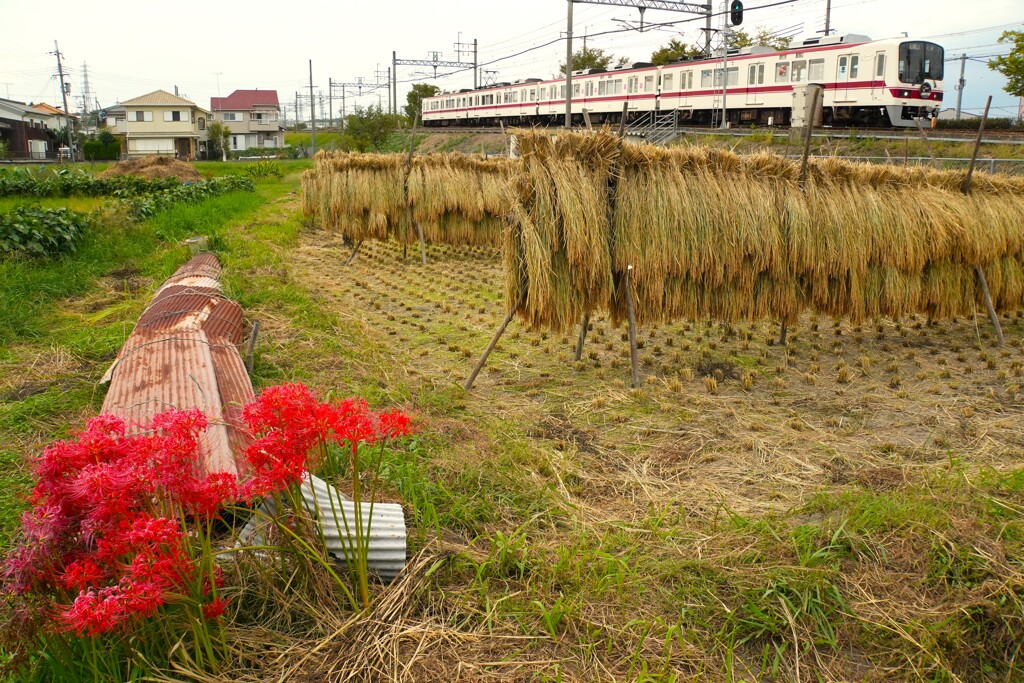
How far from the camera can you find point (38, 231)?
1094cm

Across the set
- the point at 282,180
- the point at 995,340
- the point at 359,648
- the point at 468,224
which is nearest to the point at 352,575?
the point at 359,648

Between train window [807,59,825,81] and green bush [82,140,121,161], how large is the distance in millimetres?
48129

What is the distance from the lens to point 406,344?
8.21 metres

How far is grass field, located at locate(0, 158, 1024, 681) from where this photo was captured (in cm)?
302

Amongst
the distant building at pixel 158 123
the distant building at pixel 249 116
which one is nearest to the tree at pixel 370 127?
the distant building at pixel 158 123

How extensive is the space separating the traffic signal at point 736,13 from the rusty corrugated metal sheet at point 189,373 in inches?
677

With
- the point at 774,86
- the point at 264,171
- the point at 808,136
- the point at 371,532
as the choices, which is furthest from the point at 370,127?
the point at 371,532

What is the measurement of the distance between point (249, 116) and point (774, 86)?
62.6 m

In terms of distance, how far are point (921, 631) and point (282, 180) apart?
35851 mm

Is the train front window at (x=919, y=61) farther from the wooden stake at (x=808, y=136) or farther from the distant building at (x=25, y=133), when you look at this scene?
the distant building at (x=25, y=133)

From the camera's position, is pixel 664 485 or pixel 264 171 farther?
pixel 264 171

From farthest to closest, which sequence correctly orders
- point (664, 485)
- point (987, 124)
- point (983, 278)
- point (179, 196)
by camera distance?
1. point (987, 124)
2. point (179, 196)
3. point (983, 278)
4. point (664, 485)

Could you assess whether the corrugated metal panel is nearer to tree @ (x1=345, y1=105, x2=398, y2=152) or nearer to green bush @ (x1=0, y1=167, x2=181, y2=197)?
green bush @ (x1=0, y1=167, x2=181, y2=197)

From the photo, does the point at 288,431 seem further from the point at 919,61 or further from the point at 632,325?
the point at 919,61
